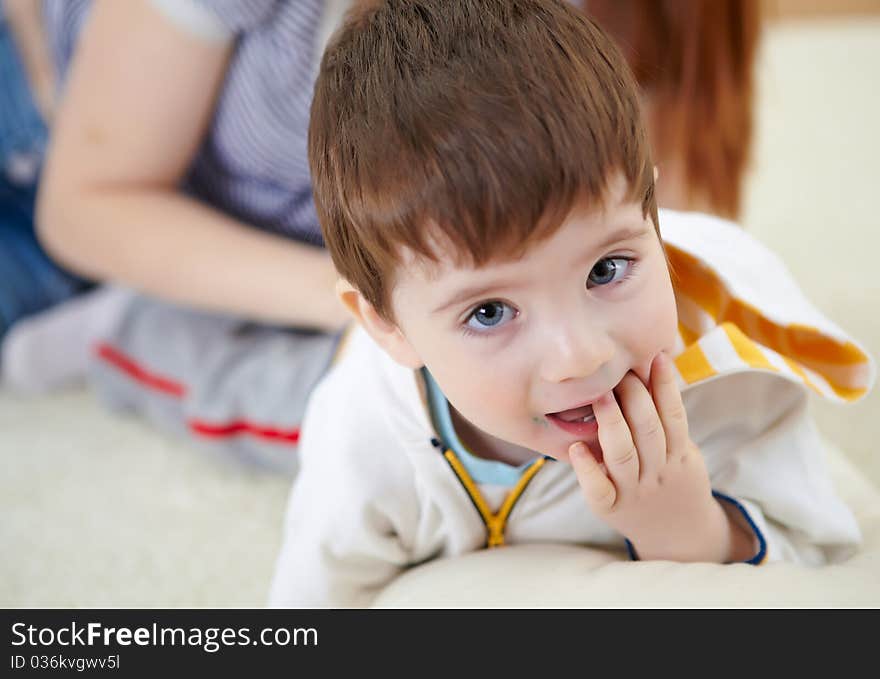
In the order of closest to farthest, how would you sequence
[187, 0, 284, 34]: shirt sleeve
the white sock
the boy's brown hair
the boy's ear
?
the boy's brown hair
the boy's ear
[187, 0, 284, 34]: shirt sleeve
the white sock

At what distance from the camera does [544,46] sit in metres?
0.49

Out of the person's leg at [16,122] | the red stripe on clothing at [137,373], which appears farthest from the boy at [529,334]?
the person's leg at [16,122]

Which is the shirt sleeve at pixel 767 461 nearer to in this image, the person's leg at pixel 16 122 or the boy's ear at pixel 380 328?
the boy's ear at pixel 380 328

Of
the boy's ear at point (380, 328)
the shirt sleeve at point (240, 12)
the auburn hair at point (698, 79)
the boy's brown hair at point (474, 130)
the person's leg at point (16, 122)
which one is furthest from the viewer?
the person's leg at point (16, 122)

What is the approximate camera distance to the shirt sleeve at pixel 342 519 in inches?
26.3

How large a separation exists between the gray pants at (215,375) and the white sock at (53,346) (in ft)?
0.21

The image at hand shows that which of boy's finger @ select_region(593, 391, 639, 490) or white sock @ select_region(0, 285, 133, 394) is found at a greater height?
boy's finger @ select_region(593, 391, 639, 490)

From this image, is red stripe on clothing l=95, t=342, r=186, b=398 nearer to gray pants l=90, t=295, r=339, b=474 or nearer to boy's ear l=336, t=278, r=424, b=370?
gray pants l=90, t=295, r=339, b=474

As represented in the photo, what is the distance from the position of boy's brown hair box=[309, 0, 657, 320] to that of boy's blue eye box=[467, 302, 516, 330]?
33 mm

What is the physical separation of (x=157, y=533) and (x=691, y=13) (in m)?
0.73

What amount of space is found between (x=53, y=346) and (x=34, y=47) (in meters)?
0.39

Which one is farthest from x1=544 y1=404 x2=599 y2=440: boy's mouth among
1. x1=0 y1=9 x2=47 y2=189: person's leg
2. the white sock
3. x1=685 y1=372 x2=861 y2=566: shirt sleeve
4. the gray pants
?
x1=0 y1=9 x2=47 y2=189: person's leg

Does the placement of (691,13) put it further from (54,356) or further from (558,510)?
(54,356)

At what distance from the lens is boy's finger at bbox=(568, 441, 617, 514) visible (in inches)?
21.6
